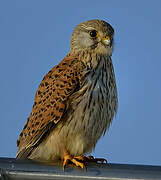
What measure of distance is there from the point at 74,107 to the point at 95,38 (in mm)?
805

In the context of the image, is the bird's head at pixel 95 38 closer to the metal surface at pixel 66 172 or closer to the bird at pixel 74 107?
the bird at pixel 74 107

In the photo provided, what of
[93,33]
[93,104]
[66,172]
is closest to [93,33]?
[93,33]

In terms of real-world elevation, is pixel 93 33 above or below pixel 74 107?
above

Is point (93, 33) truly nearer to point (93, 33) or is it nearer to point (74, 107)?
point (93, 33)

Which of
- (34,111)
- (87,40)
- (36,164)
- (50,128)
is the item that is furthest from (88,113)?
(36,164)

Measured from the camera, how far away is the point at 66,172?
5.90 ft

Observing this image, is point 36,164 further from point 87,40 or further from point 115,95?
point 87,40

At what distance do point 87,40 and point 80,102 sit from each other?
0.78m

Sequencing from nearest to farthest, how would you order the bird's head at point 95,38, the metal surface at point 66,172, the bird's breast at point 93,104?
the metal surface at point 66,172 → the bird's breast at point 93,104 → the bird's head at point 95,38

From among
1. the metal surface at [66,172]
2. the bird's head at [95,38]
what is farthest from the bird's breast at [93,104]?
the metal surface at [66,172]

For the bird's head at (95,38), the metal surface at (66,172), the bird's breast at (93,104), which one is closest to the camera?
the metal surface at (66,172)

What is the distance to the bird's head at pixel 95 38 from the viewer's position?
142 inches

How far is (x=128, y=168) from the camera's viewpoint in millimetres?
1794

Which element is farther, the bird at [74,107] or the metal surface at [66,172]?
the bird at [74,107]
